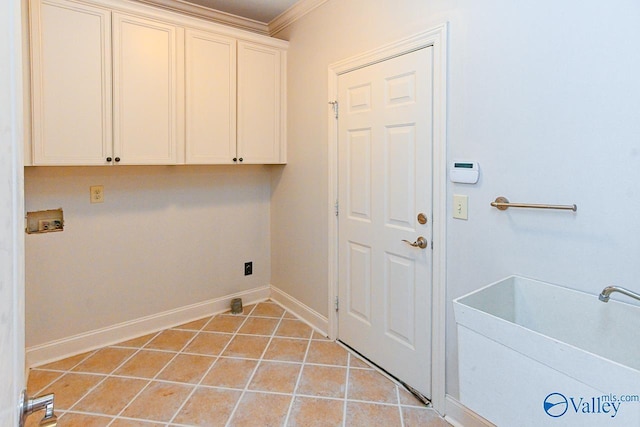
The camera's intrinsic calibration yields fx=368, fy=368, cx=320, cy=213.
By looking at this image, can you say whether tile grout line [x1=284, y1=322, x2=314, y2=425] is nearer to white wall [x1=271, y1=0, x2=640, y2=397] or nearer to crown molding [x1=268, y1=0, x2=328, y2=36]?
white wall [x1=271, y1=0, x2=640, y2=397]

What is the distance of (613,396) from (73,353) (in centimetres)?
309

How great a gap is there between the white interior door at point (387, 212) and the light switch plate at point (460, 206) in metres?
0.17

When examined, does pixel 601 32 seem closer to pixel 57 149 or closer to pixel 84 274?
pixel 57 149

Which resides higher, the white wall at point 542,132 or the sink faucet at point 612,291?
the white wall at point 542,132

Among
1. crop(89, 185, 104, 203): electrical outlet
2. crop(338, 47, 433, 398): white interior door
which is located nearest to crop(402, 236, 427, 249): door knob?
crop(338, 47, 433, 398): white interior door

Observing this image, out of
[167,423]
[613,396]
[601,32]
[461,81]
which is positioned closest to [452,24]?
[461,81]

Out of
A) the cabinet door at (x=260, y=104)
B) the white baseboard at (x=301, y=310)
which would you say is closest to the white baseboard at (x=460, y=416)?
the white baseboard at (x=301, y=310)

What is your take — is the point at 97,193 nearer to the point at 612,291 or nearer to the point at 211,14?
the point at 211,14

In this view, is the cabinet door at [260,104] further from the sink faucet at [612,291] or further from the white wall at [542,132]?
the sink faucet at [612,291]

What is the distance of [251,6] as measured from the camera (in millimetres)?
3062

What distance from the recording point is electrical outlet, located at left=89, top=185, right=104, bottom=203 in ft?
8.83

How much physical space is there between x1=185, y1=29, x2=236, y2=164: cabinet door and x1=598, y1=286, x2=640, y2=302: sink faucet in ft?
8.42

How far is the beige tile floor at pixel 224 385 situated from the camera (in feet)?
6.55

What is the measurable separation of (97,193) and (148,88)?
0.86 meters
